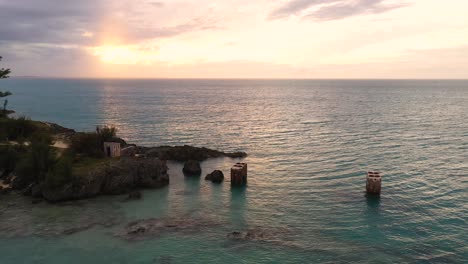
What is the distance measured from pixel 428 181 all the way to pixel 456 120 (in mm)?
73983

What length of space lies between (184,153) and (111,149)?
14.7 m

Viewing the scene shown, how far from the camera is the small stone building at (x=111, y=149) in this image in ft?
189

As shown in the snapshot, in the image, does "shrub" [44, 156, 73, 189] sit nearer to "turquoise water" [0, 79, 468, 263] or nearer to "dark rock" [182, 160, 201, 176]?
"turquoise water" [0, 79, 468, 263]

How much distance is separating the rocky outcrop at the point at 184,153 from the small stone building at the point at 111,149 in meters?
10.8

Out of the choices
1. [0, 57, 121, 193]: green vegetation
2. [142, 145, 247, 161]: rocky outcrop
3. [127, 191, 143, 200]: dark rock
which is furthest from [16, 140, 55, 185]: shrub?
[142, 145, 247, 161]: rocky outcrop

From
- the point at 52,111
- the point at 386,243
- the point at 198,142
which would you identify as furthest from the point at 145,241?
the point at 52,111

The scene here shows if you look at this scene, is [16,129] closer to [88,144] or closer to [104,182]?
[88,144]

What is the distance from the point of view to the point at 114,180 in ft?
163

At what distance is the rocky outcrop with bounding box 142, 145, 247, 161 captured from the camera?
223 feet

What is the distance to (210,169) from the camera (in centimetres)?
6288

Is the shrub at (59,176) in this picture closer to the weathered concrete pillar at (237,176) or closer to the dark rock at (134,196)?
the dark rock at (134,196)

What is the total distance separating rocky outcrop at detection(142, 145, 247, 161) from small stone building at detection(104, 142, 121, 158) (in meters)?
10.8

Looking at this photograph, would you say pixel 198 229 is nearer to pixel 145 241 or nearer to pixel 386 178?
pixel 145 241

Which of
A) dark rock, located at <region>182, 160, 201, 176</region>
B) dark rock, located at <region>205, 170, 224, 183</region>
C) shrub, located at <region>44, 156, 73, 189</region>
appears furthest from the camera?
dark rock, located at <region>182, 160, 201, 176</region>
